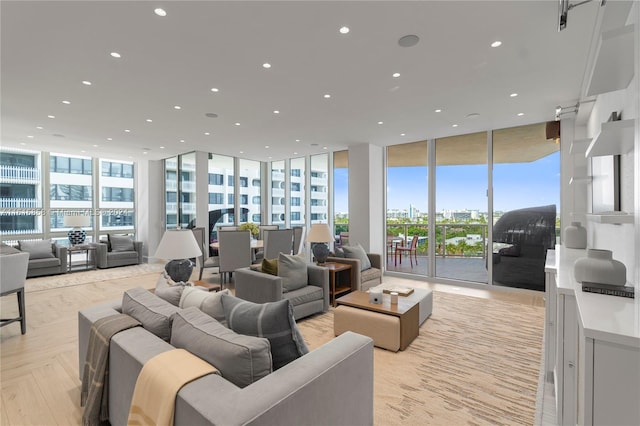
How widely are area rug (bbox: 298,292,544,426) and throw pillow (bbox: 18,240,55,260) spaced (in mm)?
6536

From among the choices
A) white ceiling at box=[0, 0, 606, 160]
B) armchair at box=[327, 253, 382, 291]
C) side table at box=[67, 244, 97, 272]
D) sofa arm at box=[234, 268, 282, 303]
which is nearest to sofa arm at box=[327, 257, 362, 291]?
armchair at box=[327, 253, 382, 291]

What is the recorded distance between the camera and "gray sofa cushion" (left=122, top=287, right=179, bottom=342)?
1.78m

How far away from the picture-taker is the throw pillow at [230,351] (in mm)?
1320

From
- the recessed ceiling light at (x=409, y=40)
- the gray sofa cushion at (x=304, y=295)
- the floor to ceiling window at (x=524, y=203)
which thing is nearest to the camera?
the recessed ceiling light at (x=409, y=40)

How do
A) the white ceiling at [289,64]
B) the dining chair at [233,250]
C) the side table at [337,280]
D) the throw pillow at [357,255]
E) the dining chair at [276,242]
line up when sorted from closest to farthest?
1. the white ceiling at [289,64]
2. the side table at [337,280]
3. the throw pillow at [357,255]
4. the dining chair at [233,250]
5. the dining chair at [276,242]

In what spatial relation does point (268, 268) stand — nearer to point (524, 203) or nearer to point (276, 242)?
point (276, 242)

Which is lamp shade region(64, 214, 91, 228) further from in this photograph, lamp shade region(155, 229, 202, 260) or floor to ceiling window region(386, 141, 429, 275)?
floor to ceiling window region(386, 141, 429, 275)

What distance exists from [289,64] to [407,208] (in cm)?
456

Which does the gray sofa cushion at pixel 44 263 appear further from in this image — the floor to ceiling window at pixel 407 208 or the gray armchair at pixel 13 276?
the floor to ceiling window at pixel 407 208

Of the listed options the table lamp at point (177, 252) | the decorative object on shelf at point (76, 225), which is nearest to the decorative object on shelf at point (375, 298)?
the table lamp at point (177, 252)

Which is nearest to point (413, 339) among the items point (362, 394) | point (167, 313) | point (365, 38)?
point (362, 394)

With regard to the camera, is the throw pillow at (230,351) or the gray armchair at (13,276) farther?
the gray armchair at (13,276)

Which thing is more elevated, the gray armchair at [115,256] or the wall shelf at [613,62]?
the wall shelf at [613,62]

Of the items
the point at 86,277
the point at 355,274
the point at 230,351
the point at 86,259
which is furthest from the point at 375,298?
the point at 86,259
